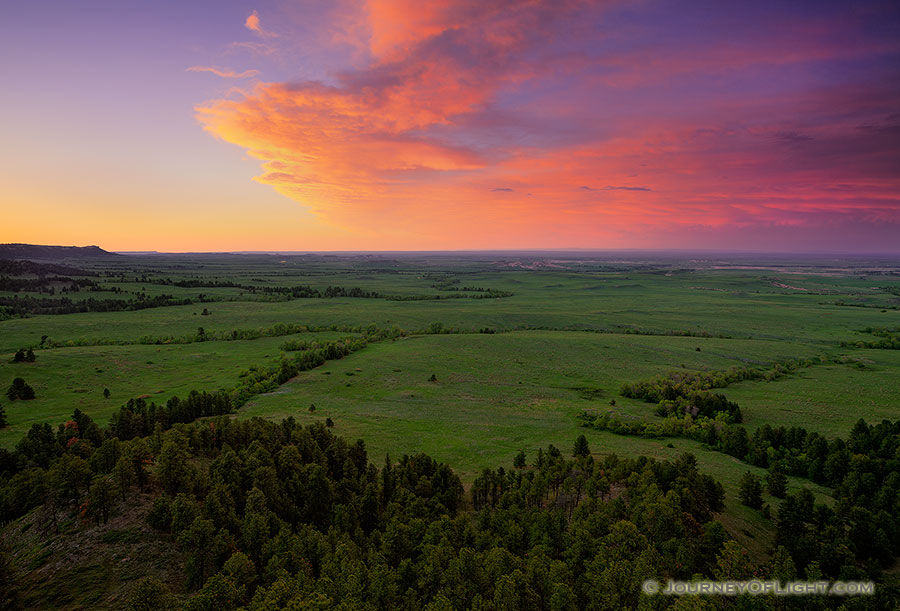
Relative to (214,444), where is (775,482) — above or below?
below

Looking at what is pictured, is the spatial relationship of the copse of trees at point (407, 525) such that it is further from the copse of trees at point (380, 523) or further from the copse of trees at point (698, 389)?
the copse of trees at point (698, 389)

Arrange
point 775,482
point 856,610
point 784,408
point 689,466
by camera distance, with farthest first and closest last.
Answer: point 784,408
point 775,482
point 689,466
point 856,610

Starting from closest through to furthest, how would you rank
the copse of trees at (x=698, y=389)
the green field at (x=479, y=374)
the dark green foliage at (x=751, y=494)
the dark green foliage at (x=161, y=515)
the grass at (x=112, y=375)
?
the dark green foliage at (x=161, y=515), the dark green foliage at (x=751, y=494), the green field at (x=479, y=374), the grass at (x=112, y=375), the copse of trees at (x=698, y=389)

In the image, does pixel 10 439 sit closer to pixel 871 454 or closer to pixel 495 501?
pixel 495 501

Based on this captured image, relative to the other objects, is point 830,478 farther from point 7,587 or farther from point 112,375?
point 112,375

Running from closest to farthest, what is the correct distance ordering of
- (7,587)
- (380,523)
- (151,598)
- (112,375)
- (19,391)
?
(151,598), (7,587), (380,523), (19,391), (112,375)

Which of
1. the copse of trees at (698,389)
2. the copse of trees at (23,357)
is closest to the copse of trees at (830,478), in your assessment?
the copse of trees at (698,389)

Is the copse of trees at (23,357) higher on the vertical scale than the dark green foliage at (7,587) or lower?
lower

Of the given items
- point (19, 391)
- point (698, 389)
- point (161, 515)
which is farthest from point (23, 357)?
point (698, 389)

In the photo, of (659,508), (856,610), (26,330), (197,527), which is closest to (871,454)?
(856,610)
